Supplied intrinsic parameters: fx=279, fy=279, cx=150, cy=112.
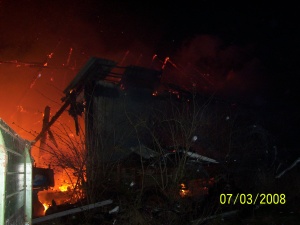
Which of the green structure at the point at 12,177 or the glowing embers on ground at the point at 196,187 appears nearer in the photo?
the green structure at the point at 12,177

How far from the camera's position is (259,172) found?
13992 mm

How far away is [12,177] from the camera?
3629mm

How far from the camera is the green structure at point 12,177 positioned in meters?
2.98

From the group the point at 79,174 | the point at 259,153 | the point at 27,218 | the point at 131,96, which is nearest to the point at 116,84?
the point at 131,96

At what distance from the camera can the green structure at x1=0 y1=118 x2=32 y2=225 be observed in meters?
2.98

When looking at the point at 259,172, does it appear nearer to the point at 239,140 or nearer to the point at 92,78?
the point at 239,140
